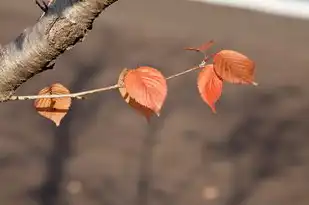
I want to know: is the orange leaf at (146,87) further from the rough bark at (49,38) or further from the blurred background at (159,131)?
the blurred background at (159,131)

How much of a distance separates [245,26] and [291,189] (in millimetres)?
1894

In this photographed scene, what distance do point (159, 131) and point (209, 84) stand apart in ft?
8.82

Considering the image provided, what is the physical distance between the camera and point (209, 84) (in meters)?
0.97

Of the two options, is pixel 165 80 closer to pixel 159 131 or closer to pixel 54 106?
pixel 54 106

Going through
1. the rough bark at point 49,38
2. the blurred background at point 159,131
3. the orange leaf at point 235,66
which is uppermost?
the rough bark at point 49,38

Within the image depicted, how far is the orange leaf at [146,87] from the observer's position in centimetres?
89

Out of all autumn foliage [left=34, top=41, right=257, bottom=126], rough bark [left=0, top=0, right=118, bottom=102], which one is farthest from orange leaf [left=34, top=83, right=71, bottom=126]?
rough bark [left=0, top=0, right=118, bottom=102]

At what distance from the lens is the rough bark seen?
2.36ft

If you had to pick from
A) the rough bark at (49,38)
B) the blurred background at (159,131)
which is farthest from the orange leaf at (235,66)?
the blurred background at (159,131)

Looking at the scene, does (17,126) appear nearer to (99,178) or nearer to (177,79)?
(99,178)

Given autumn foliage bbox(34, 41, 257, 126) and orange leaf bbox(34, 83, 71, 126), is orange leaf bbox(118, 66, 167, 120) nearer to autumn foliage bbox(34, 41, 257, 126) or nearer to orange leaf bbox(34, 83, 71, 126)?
autumn foliage bbox(34, 41, 257, 126)

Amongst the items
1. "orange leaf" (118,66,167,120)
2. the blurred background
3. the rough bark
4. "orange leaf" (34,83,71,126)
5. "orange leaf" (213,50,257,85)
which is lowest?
the blurred background

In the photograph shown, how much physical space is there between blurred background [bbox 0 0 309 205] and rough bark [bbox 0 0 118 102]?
7.38 ft

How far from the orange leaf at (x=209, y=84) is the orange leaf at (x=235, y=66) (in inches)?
0.7
